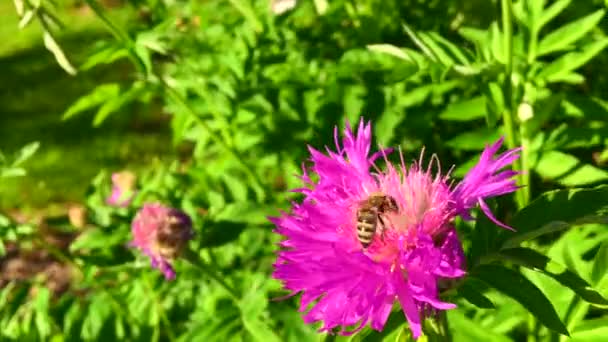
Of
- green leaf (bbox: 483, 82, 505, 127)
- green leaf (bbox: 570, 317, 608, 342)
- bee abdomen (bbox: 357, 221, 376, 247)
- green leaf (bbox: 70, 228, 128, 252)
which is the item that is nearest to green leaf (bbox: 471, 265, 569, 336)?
bee abdomen (bbox: 357, 221, 376, 247)

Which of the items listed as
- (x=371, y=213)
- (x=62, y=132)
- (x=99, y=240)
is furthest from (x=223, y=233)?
(x=62, y=132)

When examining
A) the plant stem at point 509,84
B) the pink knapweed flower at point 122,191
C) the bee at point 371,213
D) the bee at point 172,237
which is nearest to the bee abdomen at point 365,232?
the bee at point 371,213

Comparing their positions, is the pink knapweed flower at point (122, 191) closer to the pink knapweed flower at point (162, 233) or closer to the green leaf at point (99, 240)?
the green leaf at point (99, 240)

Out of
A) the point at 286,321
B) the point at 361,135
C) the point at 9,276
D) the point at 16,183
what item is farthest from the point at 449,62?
the point at 16,183

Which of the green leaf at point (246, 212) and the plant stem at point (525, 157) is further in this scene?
the green leaf at point (246, 212)

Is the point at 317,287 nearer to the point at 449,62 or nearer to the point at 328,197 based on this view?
the point at 328,197

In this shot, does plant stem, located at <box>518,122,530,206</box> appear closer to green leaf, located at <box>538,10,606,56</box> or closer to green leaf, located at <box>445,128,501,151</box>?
green leaf, located at <box>445,128,501,151</box>
